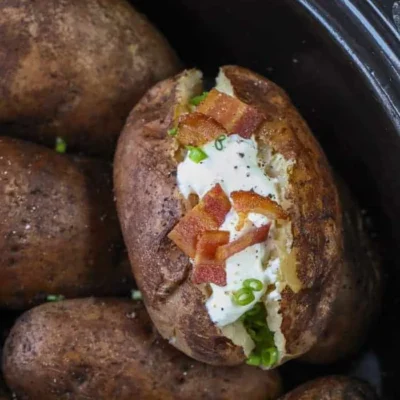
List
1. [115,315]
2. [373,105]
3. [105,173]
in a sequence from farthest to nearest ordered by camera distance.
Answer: [105,173], [115,315], [373,105]

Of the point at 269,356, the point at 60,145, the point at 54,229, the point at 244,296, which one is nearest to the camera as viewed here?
the point at 244,296

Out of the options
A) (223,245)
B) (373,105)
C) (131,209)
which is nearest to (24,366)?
(131,209)

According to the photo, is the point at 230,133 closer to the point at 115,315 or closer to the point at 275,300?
the point at 275,300

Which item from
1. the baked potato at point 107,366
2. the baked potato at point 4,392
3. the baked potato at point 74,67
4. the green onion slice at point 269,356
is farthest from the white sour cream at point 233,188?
the baked potato at point 4,392

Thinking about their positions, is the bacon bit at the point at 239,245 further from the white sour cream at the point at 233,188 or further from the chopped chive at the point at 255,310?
the chopped chive at the point at 255,310

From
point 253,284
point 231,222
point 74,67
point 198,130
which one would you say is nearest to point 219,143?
point 198,130

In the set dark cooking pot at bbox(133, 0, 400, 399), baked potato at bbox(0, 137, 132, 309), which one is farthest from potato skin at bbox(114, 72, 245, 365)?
dark cooking pot at bbox(133, 0, 400, 399)

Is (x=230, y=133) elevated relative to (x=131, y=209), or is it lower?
elevated

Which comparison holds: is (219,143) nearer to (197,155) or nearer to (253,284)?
(197,155)
